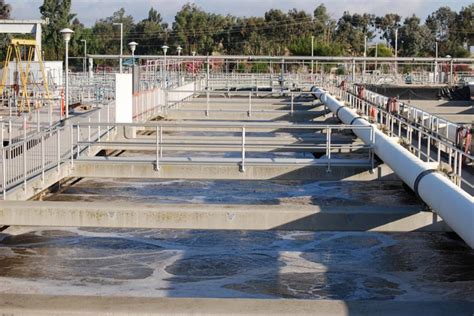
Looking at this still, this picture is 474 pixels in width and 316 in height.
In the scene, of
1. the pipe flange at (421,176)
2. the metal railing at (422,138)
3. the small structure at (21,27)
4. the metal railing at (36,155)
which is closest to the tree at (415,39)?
the metal railing at (422,138)

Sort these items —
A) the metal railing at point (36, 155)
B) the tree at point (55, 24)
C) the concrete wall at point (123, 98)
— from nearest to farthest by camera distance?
1. the metal railing at point (36, 155)
2. the concrete wall at point (123, 98)
3. the tree at point (55, 24)

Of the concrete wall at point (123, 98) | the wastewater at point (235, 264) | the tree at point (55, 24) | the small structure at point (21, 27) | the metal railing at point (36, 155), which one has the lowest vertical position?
the wastewater at point (235, 264)

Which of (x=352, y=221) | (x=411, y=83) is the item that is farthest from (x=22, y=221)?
(x=411, y=83)

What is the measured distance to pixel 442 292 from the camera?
12.5 m

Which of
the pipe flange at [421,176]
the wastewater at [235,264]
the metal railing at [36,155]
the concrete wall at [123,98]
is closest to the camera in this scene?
the wastewater at [235,264]

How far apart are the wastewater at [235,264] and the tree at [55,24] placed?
76509 mm

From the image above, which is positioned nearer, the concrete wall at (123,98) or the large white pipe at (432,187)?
the large white pipe at (432,187)

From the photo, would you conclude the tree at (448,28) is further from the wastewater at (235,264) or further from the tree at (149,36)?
the wastewater at (235,264)

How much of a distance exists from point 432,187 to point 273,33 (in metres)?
114

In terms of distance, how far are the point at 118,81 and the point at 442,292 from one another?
45.2 feet

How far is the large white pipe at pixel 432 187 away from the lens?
31.9 ft

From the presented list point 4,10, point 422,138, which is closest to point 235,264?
point 422,138

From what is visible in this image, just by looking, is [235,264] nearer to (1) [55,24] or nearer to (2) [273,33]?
(1) [55,24]

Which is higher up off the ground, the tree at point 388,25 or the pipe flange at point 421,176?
the tree at point 388,25
